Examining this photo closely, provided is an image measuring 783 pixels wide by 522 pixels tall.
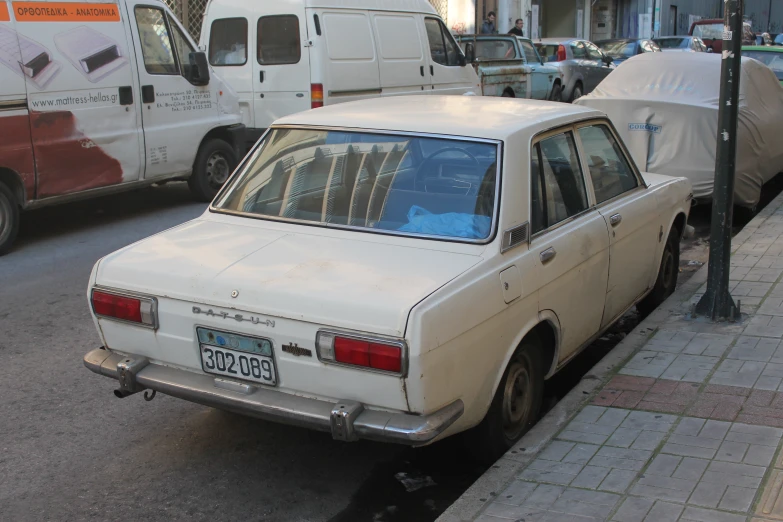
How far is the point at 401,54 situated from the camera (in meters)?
12.1

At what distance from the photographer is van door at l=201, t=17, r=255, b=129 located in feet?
37.8

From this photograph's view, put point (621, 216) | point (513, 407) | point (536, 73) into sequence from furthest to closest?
point (536, 73)
point (621, 216)
point (513, 407)

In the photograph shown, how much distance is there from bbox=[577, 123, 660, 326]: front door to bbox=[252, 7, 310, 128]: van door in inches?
243

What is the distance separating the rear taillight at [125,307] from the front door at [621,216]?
2482 millimetres

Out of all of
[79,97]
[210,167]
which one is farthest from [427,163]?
[210,167]

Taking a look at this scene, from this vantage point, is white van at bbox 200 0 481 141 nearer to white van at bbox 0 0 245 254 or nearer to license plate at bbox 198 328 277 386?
white van at bbox 0 0 245 254

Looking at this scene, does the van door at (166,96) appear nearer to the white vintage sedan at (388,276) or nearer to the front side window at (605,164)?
the white vintage sedan at (388,276)

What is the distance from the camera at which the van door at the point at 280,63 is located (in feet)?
35.8

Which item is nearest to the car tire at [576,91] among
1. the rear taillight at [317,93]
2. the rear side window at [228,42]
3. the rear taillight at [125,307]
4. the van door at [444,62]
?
the van door at [444,62]

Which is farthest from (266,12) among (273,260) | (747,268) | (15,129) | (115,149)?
(273,260)

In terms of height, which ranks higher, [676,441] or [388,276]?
[388,276]

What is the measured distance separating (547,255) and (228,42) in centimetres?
864

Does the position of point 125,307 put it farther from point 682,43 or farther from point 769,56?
point 682,43

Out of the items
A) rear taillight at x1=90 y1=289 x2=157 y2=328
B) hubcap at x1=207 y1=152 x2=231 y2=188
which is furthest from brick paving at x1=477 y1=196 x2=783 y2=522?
hubcap at x1=207 y1=152 x2=231 y2=188
